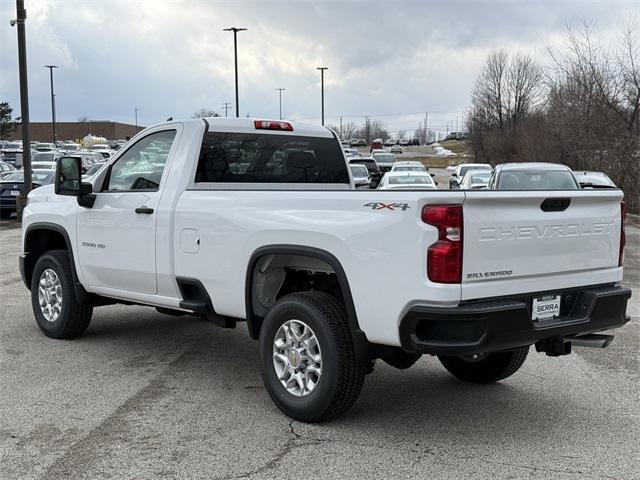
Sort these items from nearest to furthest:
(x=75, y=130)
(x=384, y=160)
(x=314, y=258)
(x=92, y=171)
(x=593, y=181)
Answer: (x=314, y=258) → (x=92, y=171) → (x=593, y=181) → (x=384, y=160) → (x=75, y=130)

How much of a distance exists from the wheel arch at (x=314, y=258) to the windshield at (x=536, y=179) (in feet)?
35.6

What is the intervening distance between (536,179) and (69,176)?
1132 centimetres

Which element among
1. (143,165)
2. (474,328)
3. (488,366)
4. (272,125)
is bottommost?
(488,366)

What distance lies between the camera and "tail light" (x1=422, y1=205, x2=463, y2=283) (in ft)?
13.5

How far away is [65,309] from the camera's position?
7137 millimetres

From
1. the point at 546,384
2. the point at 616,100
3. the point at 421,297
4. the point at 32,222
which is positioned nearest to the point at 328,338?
the point at 421,297

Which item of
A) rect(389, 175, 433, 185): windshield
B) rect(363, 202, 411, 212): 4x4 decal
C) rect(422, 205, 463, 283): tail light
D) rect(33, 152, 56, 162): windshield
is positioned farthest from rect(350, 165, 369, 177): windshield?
rect(422, 205, 463, 283): tail light

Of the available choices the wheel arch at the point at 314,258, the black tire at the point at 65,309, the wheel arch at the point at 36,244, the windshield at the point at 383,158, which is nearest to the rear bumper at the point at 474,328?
the wheel arch at the point at 314,258

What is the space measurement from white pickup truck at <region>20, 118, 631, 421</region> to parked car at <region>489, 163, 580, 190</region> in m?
9.23

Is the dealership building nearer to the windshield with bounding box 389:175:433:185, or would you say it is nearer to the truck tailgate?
the windshield with bounding box 389:175:433:185

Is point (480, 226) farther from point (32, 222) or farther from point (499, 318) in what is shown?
point (32, 222)

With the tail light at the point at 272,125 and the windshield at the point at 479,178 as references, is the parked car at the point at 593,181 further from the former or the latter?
the tail light at the point at 272,125

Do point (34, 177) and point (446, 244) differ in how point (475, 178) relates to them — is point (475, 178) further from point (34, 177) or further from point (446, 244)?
point (446, 244)

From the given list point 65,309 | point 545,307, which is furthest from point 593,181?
point 545,307
